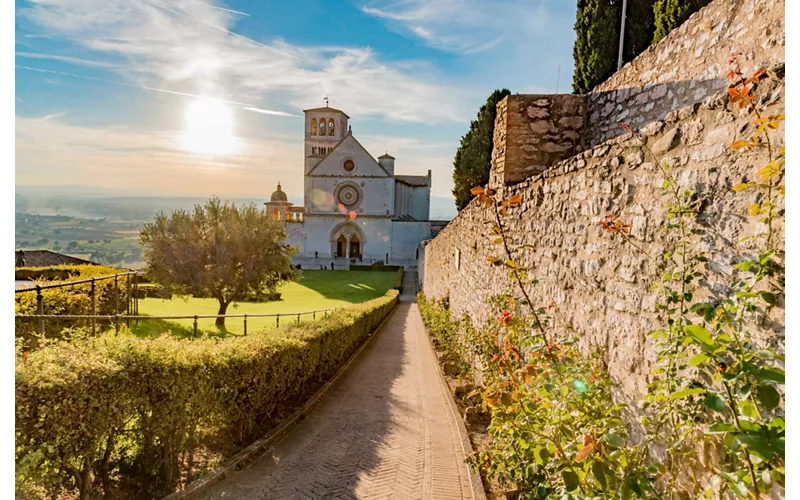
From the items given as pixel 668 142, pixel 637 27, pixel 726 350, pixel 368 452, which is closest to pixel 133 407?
pixel 368 452

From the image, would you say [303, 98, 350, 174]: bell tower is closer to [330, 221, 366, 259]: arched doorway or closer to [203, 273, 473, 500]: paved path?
[330, 221, 366, 259]: arched doorway

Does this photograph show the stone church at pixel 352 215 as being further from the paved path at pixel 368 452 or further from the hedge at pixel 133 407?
the hedge at pixel 133 407

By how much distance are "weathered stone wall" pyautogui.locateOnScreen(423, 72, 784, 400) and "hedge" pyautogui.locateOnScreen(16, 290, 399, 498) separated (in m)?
4.14

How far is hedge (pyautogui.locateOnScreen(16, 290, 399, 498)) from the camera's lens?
3.58m

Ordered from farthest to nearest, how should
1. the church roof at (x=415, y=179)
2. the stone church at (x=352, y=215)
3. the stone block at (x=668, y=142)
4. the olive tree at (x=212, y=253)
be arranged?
the church roof at (x=415, y=179), the stone church at (x=352, y=215), the olive tree at (x=212, y=253), the stone block at (x=668, y=142)

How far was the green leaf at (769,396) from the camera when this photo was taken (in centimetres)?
150

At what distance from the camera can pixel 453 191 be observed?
31.6m

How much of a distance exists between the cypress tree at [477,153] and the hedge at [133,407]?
923 inches

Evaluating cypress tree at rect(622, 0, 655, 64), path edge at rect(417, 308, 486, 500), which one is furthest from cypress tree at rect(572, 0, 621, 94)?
path edge at rect(417, 308, 486, 500)

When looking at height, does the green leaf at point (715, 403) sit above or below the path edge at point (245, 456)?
above

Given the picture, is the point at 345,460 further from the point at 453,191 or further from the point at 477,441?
the point at 453,191

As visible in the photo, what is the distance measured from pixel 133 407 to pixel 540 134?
5951mm

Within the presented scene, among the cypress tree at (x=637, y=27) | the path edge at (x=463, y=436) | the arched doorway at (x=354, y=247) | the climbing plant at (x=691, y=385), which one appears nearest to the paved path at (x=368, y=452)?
the path edge at (x=463, y=436)
